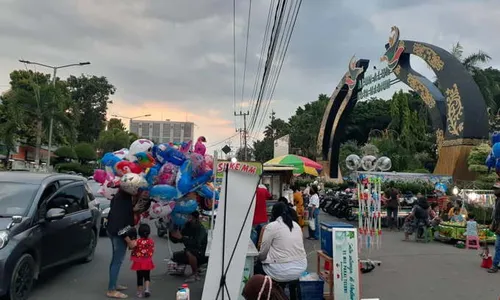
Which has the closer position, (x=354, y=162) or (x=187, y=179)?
(x=187, y=179)

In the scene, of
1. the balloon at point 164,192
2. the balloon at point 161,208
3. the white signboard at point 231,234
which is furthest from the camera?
the balloon at point 161,208

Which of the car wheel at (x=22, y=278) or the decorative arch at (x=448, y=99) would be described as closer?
the car wheel at (x=22, y=278)

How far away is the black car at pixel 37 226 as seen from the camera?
5.86 metres

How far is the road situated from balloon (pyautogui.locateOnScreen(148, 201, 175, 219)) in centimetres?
127

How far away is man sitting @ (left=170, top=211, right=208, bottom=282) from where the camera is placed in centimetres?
795

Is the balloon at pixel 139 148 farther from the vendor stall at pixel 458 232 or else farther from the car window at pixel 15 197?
the vendor stall at pixel 458 232

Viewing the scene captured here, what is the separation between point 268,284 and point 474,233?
10.8m

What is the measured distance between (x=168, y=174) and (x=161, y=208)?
542 millimetres

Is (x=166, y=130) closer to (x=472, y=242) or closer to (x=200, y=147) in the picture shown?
(x=472, y=242)

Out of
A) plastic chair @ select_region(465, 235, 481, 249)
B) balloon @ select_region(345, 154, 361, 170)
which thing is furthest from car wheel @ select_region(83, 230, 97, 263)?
plastic chair @ select_region(465, 235, 481, 249)

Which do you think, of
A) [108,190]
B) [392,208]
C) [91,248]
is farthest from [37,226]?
[392,208]

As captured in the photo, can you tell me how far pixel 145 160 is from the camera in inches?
289

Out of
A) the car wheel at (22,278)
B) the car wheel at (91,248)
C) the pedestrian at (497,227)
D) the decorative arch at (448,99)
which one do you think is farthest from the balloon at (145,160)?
the decorative arch at (448,99)

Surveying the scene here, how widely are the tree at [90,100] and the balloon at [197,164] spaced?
2301 inches
